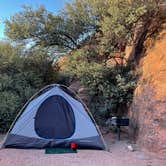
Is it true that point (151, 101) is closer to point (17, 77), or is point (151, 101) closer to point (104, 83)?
point (104, 83)

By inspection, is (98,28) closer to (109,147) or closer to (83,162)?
(109,147)

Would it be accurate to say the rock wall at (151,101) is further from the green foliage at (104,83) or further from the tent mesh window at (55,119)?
the tent mesh window at (55,119)

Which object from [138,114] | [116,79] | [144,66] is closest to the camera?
[138,114]

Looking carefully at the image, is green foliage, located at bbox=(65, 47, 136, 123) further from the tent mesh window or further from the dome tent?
the tent mesh window

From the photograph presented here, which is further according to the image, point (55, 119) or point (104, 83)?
point (104, 83)

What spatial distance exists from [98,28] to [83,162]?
16.9 ft

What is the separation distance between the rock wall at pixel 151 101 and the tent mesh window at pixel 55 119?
1.75 m

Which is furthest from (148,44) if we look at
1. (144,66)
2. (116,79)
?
(116,79)

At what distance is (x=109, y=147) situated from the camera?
6309 mm

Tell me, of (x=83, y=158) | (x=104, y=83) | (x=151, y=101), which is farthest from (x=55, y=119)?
(x=151, y=101)

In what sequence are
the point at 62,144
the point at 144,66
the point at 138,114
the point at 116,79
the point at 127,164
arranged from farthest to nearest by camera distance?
the point at 116,79, the point at 144,66, the point at 138,114, the point at 62,144, the point at 127,164

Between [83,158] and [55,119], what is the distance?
154 centimetres

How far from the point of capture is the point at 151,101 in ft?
21.5

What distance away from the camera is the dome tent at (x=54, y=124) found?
6152 millimetres
